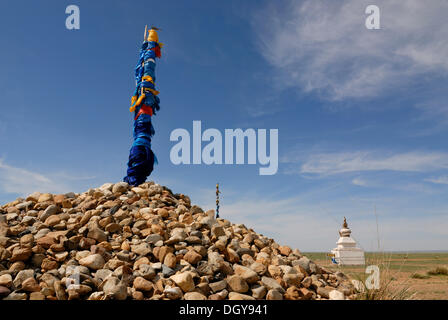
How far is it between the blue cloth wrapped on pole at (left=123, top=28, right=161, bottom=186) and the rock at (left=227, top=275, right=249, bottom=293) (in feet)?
14.4

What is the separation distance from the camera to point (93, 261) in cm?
422

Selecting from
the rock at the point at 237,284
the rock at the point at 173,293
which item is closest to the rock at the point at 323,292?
the rock at the point at 237,284

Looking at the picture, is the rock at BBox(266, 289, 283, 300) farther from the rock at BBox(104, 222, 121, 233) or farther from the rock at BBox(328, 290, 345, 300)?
the rock at BBox(104, 222, 121, 233)

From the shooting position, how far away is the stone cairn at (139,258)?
381cm

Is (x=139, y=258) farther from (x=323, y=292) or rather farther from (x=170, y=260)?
(x=323, y=292)

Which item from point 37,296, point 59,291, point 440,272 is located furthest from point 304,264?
point 440,272

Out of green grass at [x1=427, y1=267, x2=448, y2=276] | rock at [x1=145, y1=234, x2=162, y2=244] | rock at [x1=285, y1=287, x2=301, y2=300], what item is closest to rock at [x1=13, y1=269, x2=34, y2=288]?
rock at [x1=145, y1=234, x2=162, y2=244]

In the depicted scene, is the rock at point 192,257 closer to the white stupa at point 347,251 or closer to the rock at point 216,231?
the rock at point 216,231

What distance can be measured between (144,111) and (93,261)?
4864 millimetres

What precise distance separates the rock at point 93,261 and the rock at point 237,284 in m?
1.87
